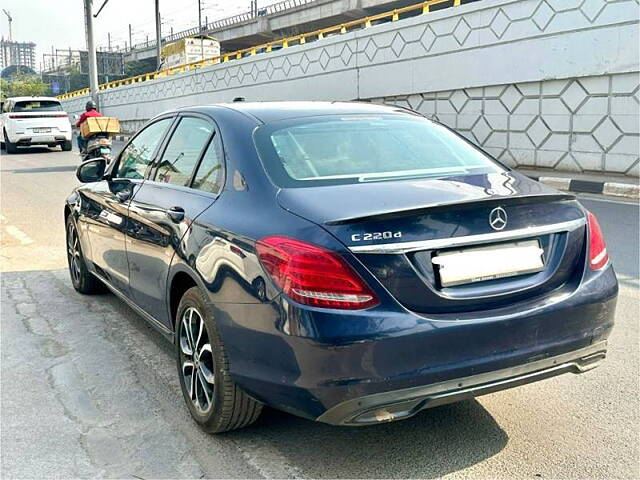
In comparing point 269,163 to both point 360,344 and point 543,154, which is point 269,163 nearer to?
point 360,344

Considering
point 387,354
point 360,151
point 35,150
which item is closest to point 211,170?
point 360,151

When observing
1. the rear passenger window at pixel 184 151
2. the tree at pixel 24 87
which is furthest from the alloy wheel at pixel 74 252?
the tree at pixel 24 87

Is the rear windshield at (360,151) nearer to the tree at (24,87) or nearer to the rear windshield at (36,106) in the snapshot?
the rear windshield at (36,106)

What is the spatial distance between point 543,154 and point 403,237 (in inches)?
453

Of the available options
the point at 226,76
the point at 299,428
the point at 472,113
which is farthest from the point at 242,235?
the point at 226,76

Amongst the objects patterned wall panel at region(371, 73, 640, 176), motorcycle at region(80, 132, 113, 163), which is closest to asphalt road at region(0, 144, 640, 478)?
patterned wall panel at region(371, 73, 640, 176)

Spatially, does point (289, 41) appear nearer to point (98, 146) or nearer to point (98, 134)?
point (98, 134)

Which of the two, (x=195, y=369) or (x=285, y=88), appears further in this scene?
(x=285, y=88)

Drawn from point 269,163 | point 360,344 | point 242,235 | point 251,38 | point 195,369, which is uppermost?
point 251,38

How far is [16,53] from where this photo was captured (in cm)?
14300

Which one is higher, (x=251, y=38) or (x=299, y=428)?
(x=251, y=38)

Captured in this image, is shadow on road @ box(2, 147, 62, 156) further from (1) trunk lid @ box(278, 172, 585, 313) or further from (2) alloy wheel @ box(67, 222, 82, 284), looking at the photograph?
(1) trunk lid @ box(278, 172, 585, 313)

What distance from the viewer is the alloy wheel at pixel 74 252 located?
5.47m

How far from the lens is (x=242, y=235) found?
2.71 m
